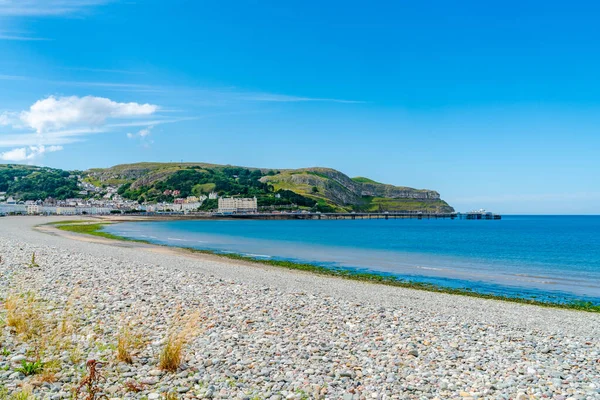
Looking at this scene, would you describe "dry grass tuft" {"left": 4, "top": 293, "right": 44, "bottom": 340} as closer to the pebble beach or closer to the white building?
the pebble beach

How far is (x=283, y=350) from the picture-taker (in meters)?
8.99

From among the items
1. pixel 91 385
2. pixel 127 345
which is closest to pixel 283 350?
pixel 127 345

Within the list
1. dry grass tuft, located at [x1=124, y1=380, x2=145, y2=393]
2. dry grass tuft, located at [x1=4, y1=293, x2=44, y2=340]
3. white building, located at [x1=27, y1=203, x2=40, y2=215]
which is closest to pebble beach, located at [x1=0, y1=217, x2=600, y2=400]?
dry grass tuft, located at [x1=124, y1=380, x2=145, y2=393]

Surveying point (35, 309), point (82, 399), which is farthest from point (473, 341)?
point (35, 309)

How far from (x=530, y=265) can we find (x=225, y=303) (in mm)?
33964

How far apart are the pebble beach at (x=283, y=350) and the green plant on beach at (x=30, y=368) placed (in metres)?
0.07

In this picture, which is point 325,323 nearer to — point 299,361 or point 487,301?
point 299,361

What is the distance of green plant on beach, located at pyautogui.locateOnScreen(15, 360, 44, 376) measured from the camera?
731 centimetres

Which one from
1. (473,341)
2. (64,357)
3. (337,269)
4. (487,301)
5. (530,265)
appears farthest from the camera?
(530,265)

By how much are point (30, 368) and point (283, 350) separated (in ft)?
14.8

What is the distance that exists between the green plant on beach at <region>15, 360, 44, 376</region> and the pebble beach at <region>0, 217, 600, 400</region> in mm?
71

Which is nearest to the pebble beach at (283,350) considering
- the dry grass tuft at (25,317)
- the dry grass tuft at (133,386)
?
the dry grass tuft at (133,386)

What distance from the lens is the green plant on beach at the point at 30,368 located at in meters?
7.31

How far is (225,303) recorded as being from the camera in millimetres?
13062
